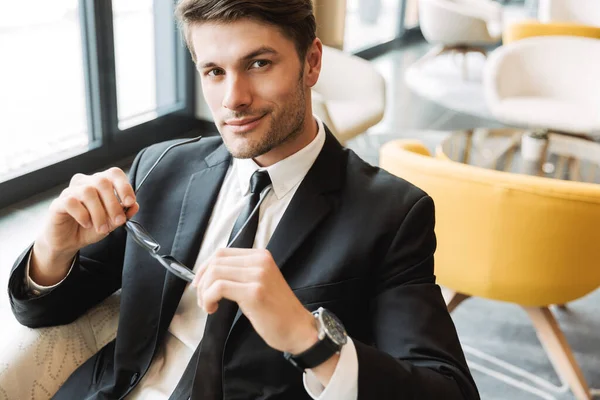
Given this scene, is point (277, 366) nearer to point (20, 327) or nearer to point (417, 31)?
point (20, 327)

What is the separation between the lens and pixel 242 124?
4.53ft

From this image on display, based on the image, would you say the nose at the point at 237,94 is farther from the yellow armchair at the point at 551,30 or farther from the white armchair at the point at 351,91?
the yellow armchair at the point at 551,30

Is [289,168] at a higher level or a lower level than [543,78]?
higher

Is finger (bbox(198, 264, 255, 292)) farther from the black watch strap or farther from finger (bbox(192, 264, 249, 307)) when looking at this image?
the black watch strap

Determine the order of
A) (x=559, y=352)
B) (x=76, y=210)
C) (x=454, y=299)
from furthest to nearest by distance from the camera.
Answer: (x=454, y=299), (x=559, y=352), (x=76, y=210)

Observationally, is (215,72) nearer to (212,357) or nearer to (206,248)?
(206,248)

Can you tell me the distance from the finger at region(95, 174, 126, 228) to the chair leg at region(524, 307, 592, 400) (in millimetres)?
1829

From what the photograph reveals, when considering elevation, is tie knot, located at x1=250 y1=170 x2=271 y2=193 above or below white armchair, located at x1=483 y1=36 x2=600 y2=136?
above

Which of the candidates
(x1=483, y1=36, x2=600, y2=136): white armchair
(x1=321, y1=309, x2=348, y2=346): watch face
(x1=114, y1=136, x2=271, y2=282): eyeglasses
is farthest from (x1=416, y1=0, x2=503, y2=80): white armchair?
(x1=321, y1=309, x2=348, y2=346): watch face

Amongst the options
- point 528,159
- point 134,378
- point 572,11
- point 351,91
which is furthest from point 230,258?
point 572,11

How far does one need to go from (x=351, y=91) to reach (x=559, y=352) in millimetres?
2240

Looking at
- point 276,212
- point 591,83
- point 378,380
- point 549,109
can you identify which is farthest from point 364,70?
point 378,380

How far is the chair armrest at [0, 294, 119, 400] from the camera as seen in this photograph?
1.40 metres

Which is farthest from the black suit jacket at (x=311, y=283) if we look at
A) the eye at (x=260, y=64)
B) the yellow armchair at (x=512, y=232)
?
the yellow armchair at (x=512, y=232)
